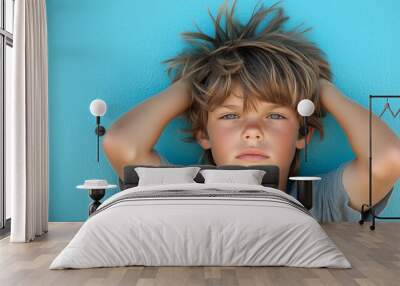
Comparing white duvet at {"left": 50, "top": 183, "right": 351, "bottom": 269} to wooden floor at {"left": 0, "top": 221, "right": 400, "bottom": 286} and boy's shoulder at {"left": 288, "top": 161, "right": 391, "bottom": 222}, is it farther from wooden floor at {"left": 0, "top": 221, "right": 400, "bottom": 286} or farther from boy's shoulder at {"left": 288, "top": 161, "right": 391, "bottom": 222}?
boy's shoulder at {"left": 288, "top": 161, "right": 391, "bottom": 222}

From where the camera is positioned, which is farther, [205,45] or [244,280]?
[205,45]

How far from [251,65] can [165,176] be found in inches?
63.5

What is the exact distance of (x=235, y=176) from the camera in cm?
595

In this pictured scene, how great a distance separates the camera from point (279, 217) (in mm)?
4301

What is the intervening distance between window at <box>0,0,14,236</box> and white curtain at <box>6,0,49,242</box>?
0.16 metres

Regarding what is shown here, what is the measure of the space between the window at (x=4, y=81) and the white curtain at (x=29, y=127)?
0.16 m

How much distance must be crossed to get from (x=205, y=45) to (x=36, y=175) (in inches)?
94.3

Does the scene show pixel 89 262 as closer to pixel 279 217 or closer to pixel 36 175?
pixel 279 217

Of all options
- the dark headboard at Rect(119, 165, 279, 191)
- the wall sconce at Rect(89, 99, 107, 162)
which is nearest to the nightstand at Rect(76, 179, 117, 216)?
the dark headboard at Rect(119, 165, 279, 191)

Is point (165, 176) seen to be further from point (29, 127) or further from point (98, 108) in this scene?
point (29, 127)

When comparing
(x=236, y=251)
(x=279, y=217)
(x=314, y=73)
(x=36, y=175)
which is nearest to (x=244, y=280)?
(x=236, y=251)

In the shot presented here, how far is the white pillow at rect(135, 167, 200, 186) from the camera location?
6.00 m

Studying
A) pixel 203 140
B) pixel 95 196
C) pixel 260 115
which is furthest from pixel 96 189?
pixel 260 115

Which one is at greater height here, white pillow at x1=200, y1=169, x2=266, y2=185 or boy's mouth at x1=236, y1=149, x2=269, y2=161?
boy's mouth at x1=236, y1=149, x2=269, y2=161
